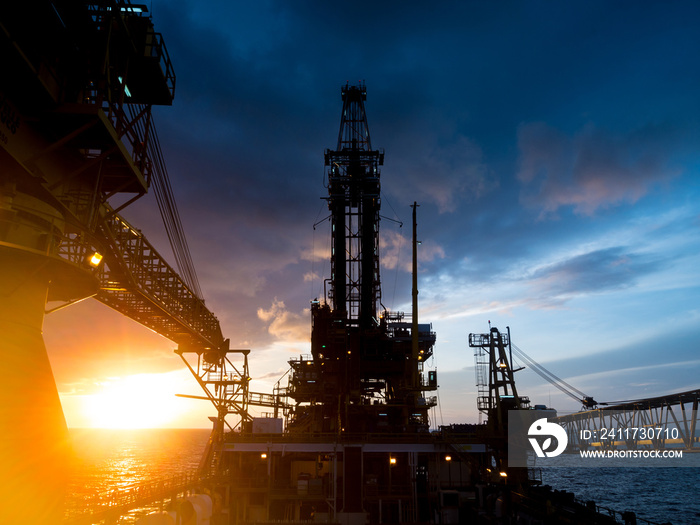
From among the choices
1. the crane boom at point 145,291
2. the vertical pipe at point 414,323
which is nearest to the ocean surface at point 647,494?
the vertical pipe at point 414,323

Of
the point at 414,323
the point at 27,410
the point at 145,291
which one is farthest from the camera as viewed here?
the point at 414,323

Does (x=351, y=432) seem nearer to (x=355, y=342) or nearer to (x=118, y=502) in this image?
(x=355, y=342)

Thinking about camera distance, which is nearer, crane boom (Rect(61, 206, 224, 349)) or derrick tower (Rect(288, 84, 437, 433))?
crane boom (Rect(61, 206, 224, 349))

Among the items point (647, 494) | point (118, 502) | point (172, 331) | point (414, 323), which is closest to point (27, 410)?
point (118, 502)

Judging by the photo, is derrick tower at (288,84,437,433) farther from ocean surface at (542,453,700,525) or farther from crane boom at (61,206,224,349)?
ocean surface at (542,453,700,525)

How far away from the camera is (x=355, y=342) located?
5650 cm

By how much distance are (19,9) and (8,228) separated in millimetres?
5861

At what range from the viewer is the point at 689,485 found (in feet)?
372

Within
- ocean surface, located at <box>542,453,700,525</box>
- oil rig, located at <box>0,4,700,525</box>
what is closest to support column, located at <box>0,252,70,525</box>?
oil rig, located at <box>0,4,700,525</box>

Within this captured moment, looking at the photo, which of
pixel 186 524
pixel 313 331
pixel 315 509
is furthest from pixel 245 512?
pixel 313 331

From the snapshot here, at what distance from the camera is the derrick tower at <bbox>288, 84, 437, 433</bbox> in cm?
5453

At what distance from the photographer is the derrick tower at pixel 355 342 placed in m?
54.5

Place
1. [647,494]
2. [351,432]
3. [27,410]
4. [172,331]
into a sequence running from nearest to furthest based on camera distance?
1. [27,410]
2. [172,331]
3. [351,432]
4. [647,494]

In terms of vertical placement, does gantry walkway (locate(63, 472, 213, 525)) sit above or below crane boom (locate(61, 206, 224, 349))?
below
